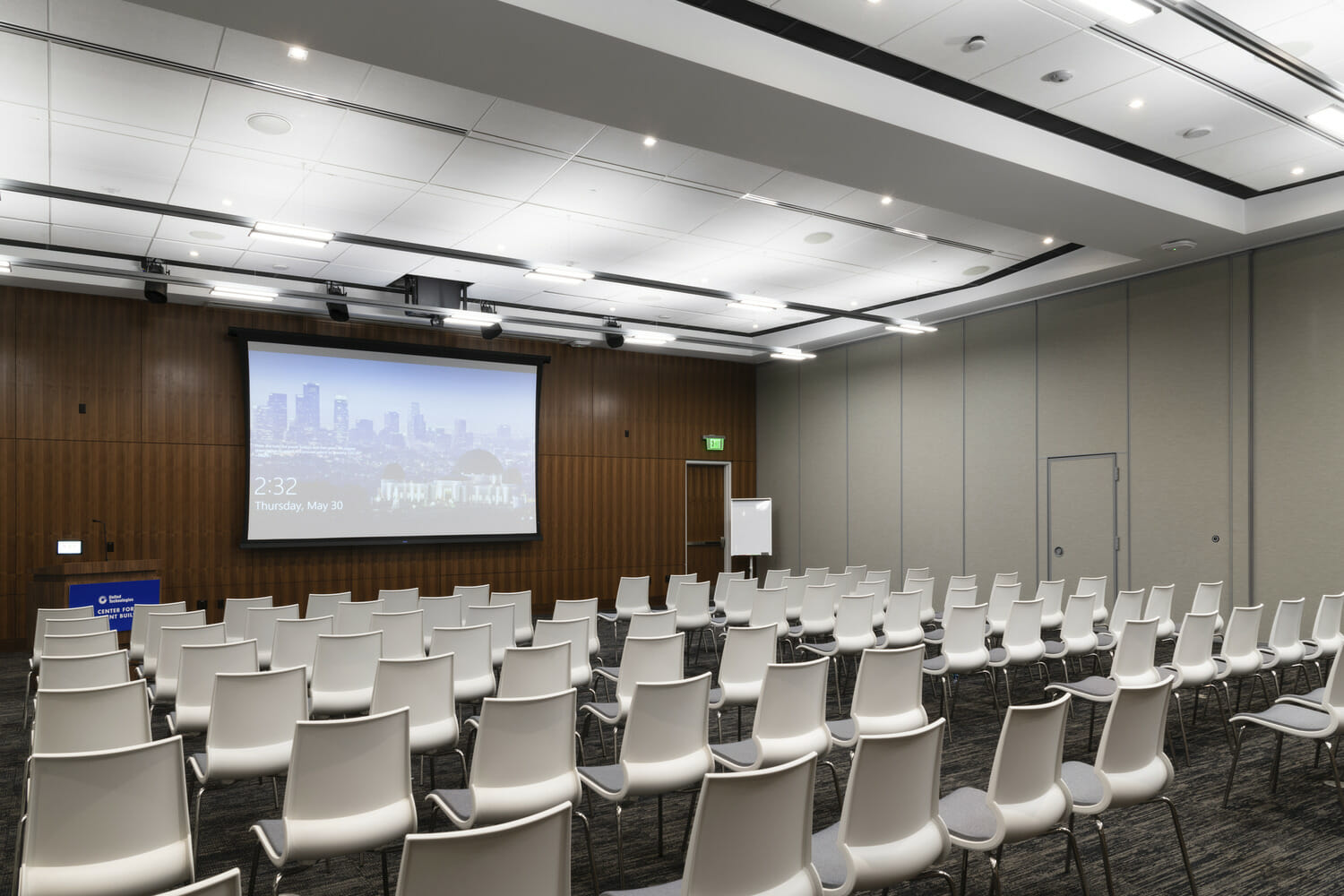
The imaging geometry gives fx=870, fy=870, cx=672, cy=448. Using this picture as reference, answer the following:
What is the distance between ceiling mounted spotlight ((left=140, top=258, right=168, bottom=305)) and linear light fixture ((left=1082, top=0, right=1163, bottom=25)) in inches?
366

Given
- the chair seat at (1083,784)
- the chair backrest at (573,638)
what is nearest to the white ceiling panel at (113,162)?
the chair backrest at (573,638)

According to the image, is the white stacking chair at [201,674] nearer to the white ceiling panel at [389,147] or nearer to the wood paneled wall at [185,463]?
the white ceiling panel at [389,147]

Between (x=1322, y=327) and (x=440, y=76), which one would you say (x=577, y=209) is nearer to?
(x=440, y=76)

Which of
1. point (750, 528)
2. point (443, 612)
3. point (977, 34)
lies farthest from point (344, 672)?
point (750, 528)

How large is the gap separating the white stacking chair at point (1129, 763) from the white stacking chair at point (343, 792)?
98.6 inches

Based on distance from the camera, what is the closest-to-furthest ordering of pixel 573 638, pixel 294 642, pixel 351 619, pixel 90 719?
pixel 90 719 → pixel 294 642 → pixel 573 638 → pixel 351 619

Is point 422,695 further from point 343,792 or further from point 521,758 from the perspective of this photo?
point 343,792

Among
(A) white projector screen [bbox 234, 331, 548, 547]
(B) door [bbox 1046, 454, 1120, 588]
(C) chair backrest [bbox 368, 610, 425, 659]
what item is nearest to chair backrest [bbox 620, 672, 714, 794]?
(C) chair backrest [bbox 368, 610, 425, 659]

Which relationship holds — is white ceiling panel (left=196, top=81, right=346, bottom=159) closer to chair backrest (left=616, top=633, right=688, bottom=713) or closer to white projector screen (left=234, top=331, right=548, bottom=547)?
chair backrest (left=616, top=633, right=688, bottom=713)

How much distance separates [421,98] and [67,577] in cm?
612

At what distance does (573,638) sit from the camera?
5766mm

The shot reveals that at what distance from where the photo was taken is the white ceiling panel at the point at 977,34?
5.12 metres

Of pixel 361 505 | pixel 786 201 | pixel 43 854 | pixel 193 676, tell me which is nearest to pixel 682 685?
pixel 43 854

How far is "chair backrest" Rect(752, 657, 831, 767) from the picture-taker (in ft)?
12.9
